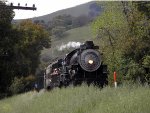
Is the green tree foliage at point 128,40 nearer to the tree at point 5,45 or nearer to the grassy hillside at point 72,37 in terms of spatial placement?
the tree at point 5,45

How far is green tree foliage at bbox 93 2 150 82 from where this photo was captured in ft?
107

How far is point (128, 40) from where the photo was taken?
36188mm

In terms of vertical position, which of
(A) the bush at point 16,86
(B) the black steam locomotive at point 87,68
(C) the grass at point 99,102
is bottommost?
(A) the bush at point 16,86

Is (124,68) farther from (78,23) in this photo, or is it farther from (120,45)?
(78,23)

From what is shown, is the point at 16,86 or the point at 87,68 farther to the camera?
the point at 16,86

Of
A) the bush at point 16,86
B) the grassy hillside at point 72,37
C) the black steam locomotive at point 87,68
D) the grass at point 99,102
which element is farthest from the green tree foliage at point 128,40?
the grassy hillside at point 72,37

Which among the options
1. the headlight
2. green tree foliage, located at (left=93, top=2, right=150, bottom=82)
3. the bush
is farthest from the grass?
the bush

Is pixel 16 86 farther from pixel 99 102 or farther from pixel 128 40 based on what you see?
pixel 99 102

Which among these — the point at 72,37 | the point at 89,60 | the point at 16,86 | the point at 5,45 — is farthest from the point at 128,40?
the point at 72,37

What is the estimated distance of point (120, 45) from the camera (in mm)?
38094

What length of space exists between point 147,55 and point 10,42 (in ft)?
62.6

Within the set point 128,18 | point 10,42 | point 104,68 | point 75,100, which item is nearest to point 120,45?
point 128,18

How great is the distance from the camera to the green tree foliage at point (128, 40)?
107 feet

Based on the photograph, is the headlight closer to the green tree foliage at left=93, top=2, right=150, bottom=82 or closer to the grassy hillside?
the green tree foliage at left=93, top=2, right=150, bottom=82
